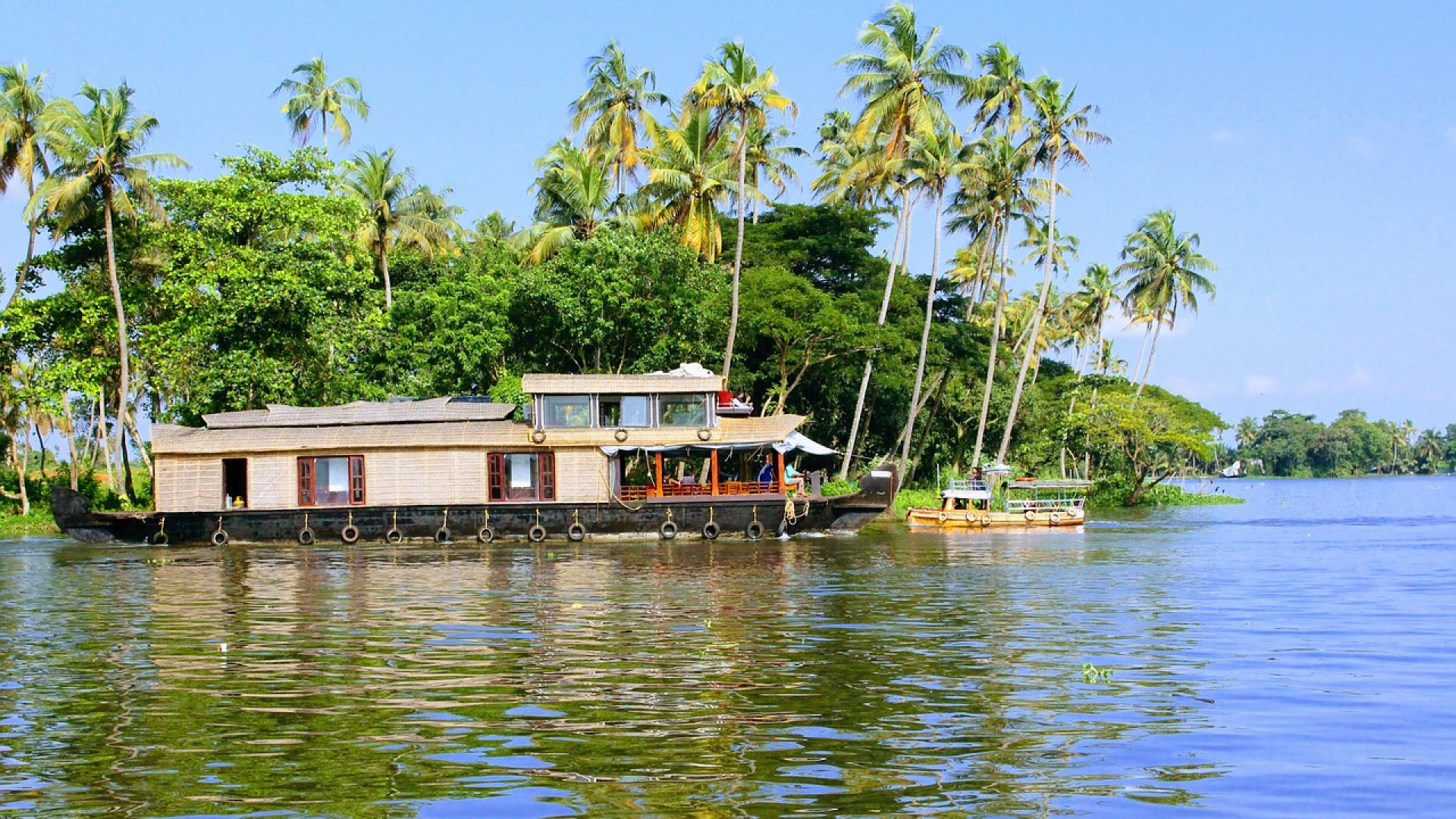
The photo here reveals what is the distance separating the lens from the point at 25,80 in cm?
3659

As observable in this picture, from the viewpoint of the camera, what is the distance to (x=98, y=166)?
3409 cm

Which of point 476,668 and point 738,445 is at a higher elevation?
point 738,445

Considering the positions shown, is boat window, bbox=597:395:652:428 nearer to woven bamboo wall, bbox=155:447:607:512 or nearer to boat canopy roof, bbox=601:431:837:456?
boat canopy roof, bbox=601:431:837:456

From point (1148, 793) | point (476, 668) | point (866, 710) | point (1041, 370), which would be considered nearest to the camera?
point (1148, 793)

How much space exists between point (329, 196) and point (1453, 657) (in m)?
32.2

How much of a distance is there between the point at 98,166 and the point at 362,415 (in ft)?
33.5

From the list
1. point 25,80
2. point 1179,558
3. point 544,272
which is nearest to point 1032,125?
point 544,272

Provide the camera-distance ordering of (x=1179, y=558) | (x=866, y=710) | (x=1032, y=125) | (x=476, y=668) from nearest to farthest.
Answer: (x=866, y=710) → (x=476, y=668) → (x=1179, y=558) → (x=1032, y=125)

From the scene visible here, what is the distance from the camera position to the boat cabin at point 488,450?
30891mm

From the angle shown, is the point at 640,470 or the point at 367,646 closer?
the point at 367,646

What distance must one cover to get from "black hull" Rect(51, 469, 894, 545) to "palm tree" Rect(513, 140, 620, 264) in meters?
12.0

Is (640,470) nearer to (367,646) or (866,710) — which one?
(367,646)

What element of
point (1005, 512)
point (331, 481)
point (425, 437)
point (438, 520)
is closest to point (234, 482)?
point (331, 481)

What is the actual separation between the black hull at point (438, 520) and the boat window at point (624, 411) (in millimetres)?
2027
